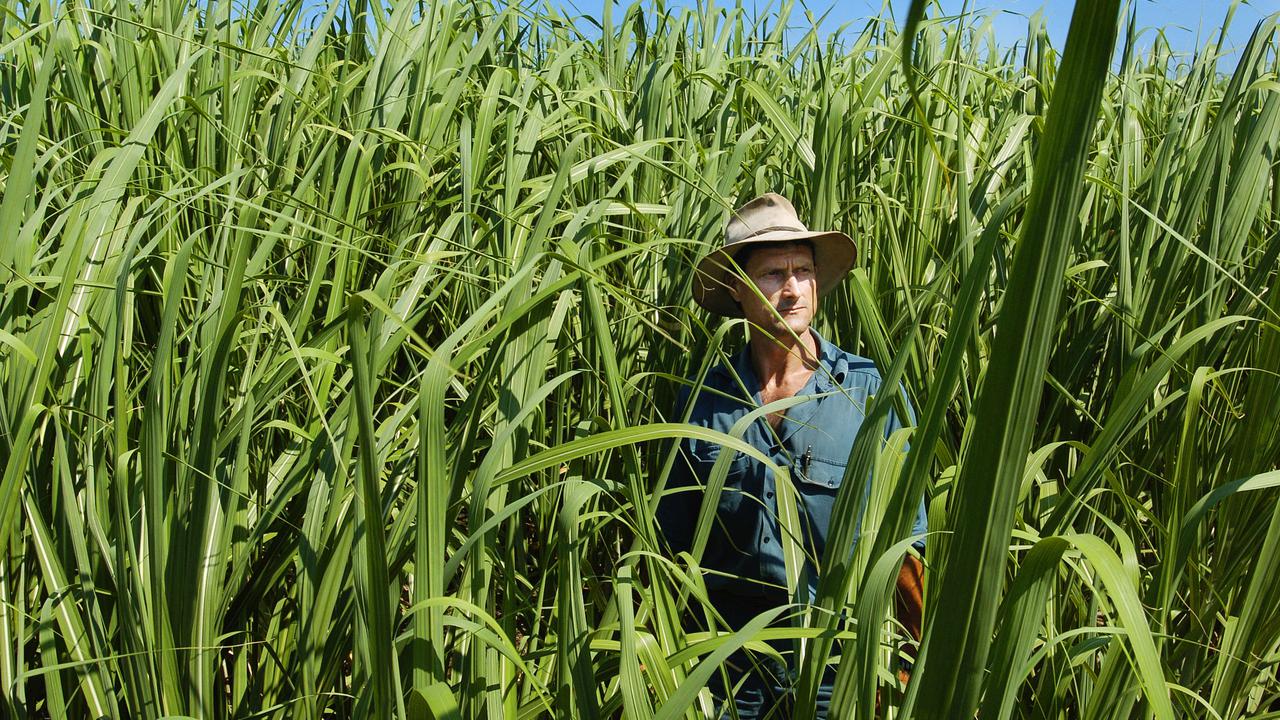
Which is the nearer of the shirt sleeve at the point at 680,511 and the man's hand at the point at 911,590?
the man's hand at the point at 911,590

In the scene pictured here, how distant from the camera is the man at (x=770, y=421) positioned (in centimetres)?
184

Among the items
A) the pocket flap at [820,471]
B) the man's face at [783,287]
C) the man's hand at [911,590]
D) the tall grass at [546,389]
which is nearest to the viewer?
the tall grass at [546,389]

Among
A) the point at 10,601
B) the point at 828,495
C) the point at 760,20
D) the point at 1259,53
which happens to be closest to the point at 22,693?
the point at 10,601

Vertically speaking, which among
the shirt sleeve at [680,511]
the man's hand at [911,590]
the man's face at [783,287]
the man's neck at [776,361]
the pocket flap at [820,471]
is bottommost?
the man's hand at [911,590]

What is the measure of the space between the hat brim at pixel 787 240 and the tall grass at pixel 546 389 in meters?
0.07

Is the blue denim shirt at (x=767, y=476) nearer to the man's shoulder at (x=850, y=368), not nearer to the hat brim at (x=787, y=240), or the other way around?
the man's shoulder at (x=850, y=368)

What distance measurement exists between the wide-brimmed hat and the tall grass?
0.23 ft

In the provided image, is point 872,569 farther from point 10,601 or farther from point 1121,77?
point 1121,77

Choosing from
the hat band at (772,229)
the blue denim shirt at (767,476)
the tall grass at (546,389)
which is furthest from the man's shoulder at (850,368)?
the hat band at (772,229)

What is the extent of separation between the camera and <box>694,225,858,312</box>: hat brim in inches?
76.8

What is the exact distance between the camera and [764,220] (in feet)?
6.56

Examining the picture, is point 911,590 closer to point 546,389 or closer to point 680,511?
point 680,511

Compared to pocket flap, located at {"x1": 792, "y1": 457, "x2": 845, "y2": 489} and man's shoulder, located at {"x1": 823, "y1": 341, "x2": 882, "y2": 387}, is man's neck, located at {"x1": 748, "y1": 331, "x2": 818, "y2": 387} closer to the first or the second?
man's shoulder, located at {"x1": 823, "y1": 341, "x2": 882, "y2": 387}

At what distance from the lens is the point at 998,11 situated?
285 centimetres
